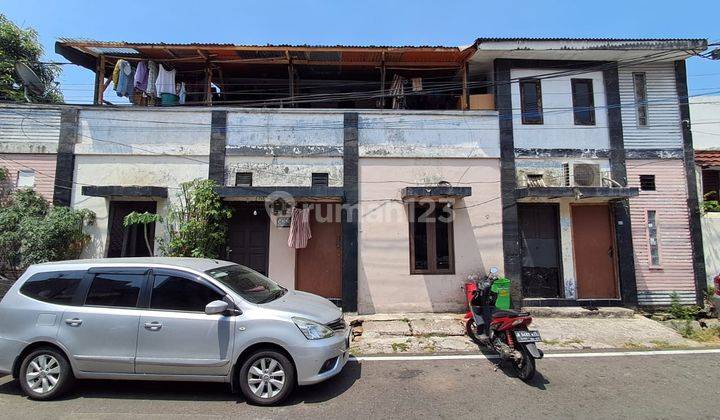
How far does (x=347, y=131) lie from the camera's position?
10.4m

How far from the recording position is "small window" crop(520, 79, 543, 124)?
34.5ft

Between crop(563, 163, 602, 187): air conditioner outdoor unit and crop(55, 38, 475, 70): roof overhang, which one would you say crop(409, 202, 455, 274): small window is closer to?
crop(563, 163, 602, 187): air conditioner outdoor unit

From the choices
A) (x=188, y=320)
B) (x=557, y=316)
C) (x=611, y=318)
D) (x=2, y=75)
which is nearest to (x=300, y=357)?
(x=188, y=320)

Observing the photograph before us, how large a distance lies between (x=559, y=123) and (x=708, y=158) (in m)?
5.35

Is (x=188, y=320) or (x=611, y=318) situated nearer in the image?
(x=188, y=320)

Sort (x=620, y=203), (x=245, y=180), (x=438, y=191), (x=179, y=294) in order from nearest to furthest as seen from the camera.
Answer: (x=179, y=294)
(x=438, y=191)
(x=620, y=203)
(x=245, y=180)

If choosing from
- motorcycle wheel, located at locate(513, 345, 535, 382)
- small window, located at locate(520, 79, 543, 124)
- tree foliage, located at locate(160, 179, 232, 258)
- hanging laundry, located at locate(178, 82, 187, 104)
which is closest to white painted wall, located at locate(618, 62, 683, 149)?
small window, located at locate(520, 79, 543, 124)

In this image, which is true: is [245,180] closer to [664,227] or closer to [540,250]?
[540,250]

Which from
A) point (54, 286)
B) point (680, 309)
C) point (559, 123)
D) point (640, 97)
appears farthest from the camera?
point (640, 97)

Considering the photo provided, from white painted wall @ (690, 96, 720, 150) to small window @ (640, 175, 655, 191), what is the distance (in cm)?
488

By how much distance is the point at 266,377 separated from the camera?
15.6 feet

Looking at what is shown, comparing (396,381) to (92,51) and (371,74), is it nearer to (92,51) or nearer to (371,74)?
(371,74)

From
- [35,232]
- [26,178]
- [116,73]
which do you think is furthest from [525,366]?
[26,178]

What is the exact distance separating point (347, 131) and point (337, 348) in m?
6.49
